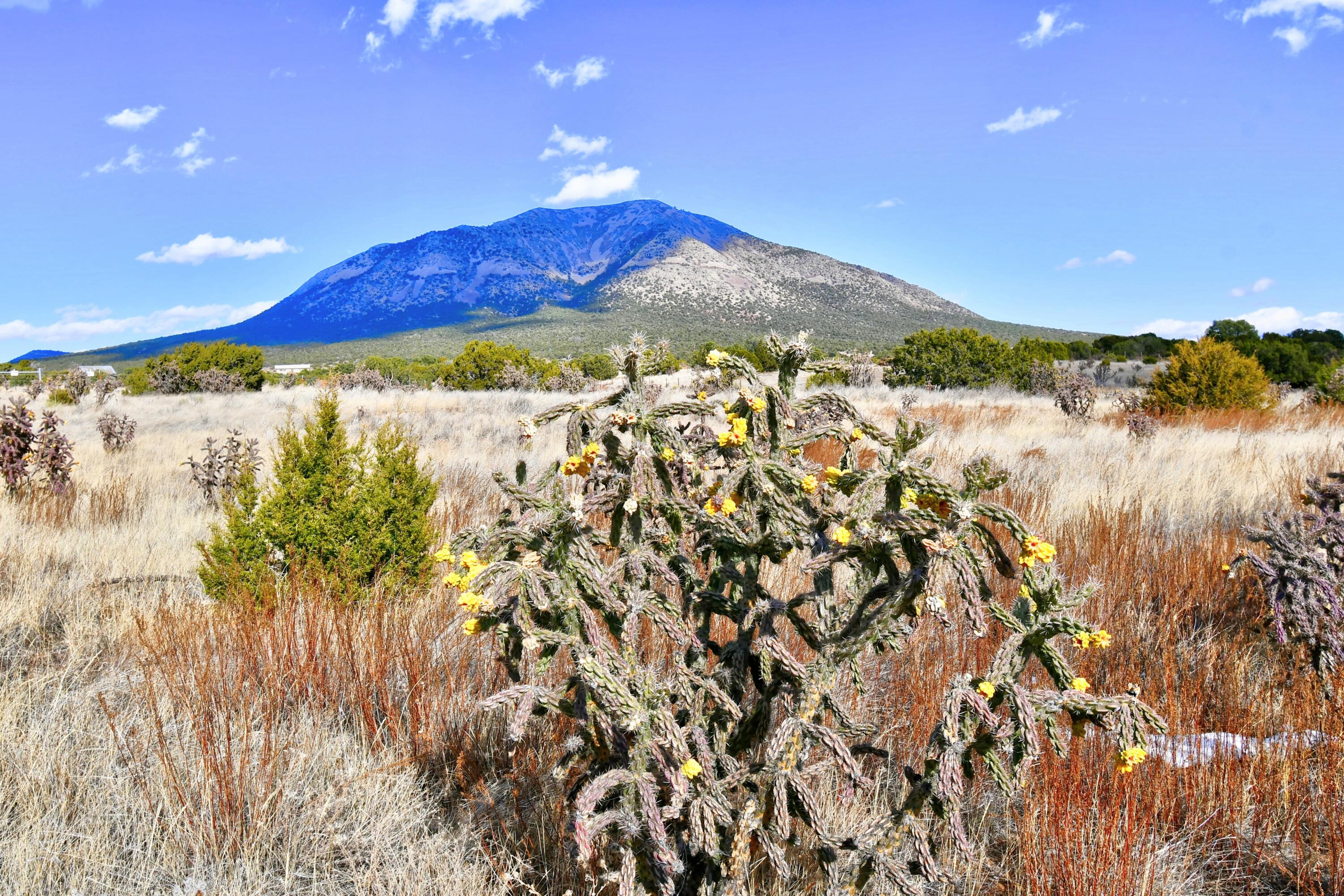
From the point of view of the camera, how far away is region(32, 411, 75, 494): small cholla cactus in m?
6.55

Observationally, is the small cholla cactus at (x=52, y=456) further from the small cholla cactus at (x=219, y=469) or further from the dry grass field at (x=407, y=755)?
the dry grass field at (x=407, y=755)

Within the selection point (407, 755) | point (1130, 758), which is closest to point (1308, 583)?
point (1130, 758)

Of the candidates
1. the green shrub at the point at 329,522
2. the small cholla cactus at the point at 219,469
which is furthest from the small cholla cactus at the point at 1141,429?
the small cholla cactus at the point at 219,469

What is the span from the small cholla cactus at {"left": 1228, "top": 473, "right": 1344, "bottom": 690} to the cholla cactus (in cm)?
217

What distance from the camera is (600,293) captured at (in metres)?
110

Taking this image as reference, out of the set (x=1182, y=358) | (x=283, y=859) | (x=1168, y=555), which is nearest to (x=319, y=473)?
(x=283, y=859)

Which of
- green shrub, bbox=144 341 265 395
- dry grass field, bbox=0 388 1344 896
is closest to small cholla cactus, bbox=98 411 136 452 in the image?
dry grass field, bbox=0 388 1344 896

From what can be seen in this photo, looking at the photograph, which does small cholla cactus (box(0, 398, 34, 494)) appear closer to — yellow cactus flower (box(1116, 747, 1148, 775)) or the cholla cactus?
the cholla cactus

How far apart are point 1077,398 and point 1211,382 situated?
262 cm

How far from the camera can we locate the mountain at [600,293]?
72188 mm

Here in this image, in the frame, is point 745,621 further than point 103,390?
No

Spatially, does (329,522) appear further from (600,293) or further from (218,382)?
(600,293)

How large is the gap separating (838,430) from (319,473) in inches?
149

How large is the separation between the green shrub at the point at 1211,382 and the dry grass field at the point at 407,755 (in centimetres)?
Answer: 1094
